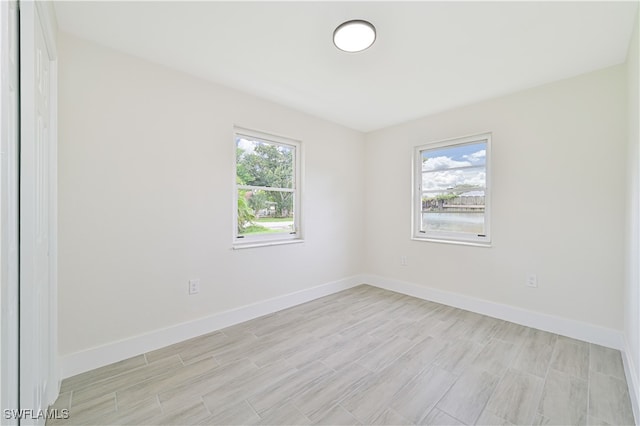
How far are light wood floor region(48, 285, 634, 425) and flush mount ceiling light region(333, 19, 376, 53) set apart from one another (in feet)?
7.90

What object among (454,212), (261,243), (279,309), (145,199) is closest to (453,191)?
(454,212)

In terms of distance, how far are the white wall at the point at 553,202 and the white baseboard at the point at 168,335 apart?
1.95 meters

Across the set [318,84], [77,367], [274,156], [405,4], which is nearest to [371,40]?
[405,4]

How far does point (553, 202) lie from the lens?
2.67 metres

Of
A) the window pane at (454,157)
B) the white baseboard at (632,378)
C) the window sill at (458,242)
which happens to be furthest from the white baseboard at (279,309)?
the window pane at (454,157)

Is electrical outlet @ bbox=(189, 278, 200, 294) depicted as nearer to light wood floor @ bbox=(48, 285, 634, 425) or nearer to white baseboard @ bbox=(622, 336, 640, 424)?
light wood floor @ bbox=(48, 285, 634, 425)

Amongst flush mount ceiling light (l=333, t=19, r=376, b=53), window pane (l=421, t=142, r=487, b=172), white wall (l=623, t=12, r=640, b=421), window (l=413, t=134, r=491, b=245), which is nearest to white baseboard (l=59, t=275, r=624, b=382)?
white wall (l=623, t=12, r=640, b=421)

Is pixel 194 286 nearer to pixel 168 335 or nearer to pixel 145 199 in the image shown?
pixel 168 335

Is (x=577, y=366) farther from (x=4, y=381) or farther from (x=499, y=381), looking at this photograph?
(x=4, y=381)

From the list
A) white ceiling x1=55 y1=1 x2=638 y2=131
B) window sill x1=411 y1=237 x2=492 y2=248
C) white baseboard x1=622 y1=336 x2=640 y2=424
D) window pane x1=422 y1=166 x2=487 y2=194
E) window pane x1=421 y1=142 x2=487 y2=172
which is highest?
white ceiling x1=55 y1=1 x2=638 y2=131

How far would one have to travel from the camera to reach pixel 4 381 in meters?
0.93

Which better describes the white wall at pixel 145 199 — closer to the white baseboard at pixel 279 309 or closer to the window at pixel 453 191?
the white baseboard at pixel 279 309

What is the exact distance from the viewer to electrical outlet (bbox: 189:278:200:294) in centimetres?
253

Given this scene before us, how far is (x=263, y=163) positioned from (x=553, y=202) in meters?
3.06
